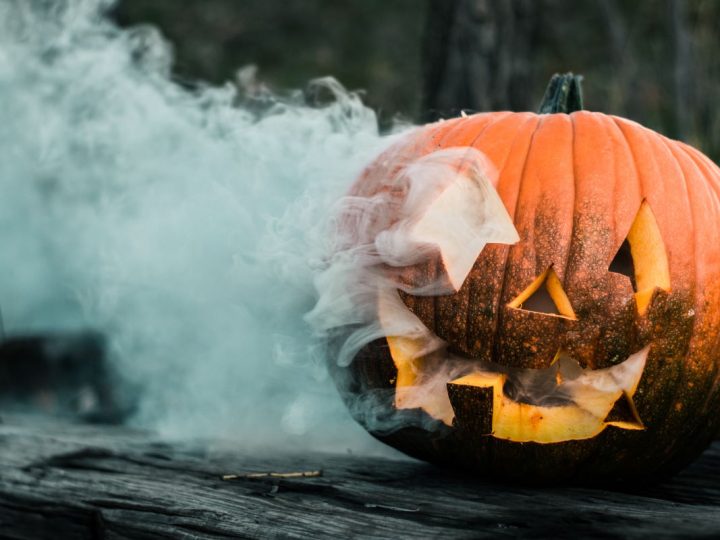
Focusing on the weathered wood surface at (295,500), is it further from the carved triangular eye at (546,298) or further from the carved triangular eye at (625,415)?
the carved triangular eye at (546,298)

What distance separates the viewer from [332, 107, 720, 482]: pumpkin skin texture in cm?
168

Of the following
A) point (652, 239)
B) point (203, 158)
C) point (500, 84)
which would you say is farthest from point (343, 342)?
point (500, 84)

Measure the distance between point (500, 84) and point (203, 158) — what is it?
1.31 meters

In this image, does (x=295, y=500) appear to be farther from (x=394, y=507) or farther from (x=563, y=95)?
(x=563, y=95)

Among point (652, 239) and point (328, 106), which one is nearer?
point (652, 239)

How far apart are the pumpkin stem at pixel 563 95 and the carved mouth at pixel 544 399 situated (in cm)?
69

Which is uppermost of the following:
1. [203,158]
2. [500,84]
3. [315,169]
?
[500,84]

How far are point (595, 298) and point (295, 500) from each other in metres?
0.73

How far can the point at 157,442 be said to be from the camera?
2494 millimetres

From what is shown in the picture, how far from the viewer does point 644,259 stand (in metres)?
1.72

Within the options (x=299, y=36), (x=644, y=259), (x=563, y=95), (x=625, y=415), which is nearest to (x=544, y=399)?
(x=625, y=415)

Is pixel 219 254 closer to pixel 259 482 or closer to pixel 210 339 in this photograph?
pixel 210 339

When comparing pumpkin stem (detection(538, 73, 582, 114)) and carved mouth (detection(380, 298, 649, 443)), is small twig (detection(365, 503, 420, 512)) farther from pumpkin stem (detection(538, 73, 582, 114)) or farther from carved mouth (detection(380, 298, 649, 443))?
pumpkin stem (detection(538, 73, 582, 114))

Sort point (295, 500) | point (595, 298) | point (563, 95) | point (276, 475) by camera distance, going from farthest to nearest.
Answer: point (563, 95), point (276, 475), point (295, 500), point (595, 298)
